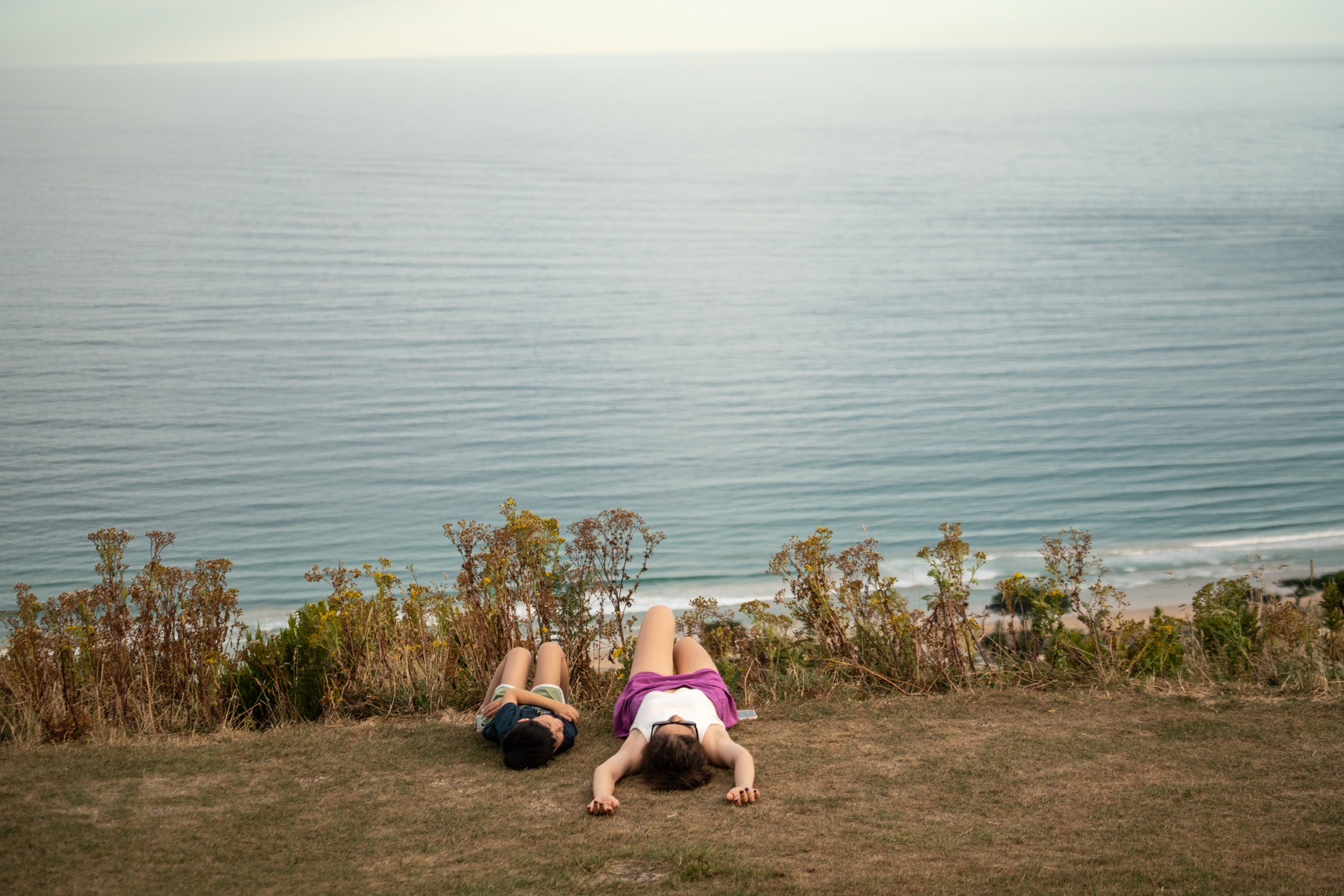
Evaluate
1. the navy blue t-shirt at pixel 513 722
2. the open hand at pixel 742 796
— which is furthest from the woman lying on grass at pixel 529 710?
the open hand at pixel 742 796

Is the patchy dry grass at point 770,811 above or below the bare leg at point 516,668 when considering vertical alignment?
below

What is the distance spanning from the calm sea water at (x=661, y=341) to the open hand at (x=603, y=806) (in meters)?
11.9

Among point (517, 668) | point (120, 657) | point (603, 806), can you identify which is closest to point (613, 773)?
point (603, 806)

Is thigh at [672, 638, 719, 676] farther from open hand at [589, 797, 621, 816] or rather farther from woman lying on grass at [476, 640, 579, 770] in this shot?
open hand at [589, 797, 621, 816]

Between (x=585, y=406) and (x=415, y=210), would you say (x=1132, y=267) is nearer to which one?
(x=585, y=406)

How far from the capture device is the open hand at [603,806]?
368 cm

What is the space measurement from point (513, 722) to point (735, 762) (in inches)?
39.4

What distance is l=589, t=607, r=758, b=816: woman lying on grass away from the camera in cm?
386

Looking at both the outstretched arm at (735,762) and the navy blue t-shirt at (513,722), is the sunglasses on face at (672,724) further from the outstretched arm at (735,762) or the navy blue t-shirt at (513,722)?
the navy blue t-shirt at (513,722)

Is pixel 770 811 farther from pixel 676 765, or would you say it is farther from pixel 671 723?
pixel 671 723

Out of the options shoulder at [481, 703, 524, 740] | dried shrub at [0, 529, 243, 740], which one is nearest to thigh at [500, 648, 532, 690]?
shoulder at [481, 703, 524, 740]

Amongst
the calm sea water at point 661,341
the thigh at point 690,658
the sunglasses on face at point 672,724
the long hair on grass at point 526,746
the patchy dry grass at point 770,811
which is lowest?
the patchy dry grass at point 770,811

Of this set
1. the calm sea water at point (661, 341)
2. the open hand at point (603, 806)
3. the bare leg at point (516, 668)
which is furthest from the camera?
the calm sea water at point (661, 341)

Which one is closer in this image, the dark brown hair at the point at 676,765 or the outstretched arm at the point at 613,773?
the outstretched arm at the point at 613,773
